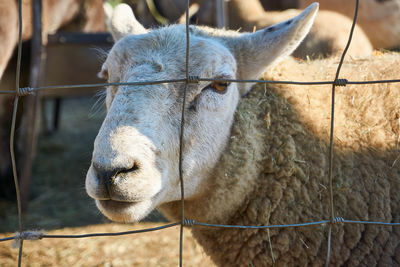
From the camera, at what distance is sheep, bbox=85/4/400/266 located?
2062mm

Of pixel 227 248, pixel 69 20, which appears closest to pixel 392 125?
pixel 227 248

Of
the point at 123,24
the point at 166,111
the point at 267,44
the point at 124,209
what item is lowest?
the point at 124,209

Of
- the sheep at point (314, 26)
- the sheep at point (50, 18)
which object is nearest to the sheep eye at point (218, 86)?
the sheep at point (314, 26)

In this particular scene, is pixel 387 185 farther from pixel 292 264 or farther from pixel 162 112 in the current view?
pixel 162 112

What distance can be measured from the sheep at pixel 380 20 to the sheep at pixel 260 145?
9.59ft

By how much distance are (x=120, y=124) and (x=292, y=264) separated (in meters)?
1.21

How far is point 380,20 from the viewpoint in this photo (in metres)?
5.24

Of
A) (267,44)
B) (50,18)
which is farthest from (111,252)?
(50,18)

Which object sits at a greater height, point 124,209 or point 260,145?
point 260,145

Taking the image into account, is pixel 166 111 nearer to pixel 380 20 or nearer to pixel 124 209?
pixel 124 209

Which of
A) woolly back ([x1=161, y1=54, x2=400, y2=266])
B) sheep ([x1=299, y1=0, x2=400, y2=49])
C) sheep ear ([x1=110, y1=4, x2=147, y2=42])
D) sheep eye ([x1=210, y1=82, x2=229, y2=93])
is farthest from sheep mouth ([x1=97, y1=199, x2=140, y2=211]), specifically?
sheep ([x1=299, y1=0, x2=400, y2=49])

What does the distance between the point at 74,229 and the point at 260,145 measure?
257 cm

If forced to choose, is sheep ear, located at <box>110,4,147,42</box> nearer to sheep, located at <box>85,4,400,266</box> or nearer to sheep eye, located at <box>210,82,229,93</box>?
sheep, located at <box>85,4,400,266</box>

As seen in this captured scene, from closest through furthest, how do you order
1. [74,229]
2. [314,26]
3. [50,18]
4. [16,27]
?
1. [16,27]
2. [74,229]
3. [314,26]
4. [50,18]
